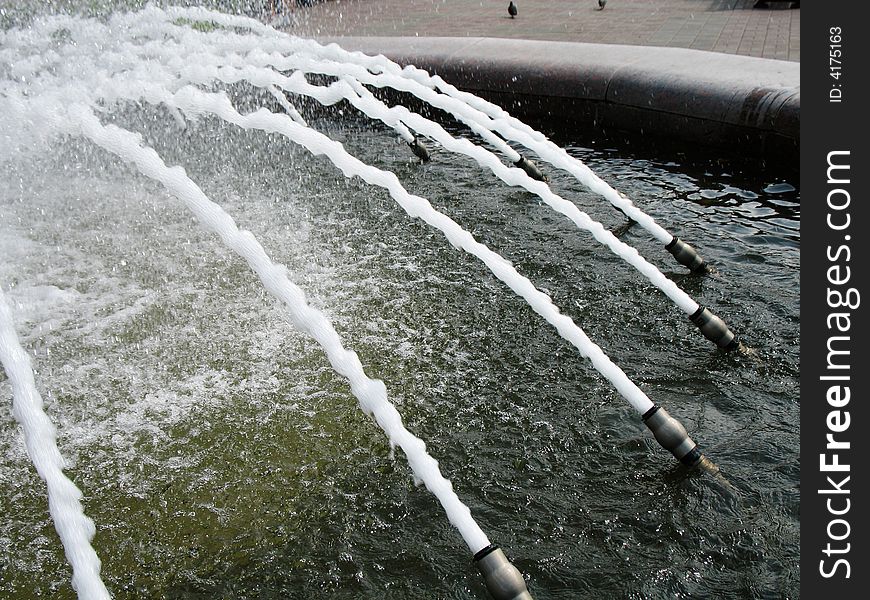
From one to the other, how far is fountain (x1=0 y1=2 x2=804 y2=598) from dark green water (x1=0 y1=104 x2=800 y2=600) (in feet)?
0.37

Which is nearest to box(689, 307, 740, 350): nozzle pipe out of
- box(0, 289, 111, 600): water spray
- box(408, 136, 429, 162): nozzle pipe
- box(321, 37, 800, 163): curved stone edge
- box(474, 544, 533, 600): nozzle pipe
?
box(474, 544, 533, 600): nozzle pipe

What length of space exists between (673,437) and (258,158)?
5.74 m

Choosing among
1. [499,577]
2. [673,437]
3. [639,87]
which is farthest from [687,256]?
[499,577]

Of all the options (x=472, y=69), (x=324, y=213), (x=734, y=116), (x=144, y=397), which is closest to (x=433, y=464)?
(x=144, y=397)

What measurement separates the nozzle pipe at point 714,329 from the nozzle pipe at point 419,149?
158 inches

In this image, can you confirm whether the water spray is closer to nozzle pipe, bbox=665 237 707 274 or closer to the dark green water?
the dark green water

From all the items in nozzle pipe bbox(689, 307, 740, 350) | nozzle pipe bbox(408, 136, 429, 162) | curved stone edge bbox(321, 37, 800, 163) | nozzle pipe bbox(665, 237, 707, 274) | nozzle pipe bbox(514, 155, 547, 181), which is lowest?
nozzle pipe bbox(689, 307, 740, 350)

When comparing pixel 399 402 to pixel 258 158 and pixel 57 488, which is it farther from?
pixel 258 158

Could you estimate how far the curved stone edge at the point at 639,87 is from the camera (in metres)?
6.62

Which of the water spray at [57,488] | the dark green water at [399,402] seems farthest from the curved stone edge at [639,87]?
the water spray at [57,488]

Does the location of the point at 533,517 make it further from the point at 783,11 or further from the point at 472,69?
the point at 783,11

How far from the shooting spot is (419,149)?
7773 mm

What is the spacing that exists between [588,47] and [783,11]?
24.9 feet

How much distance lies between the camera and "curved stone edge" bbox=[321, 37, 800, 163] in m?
6.62
